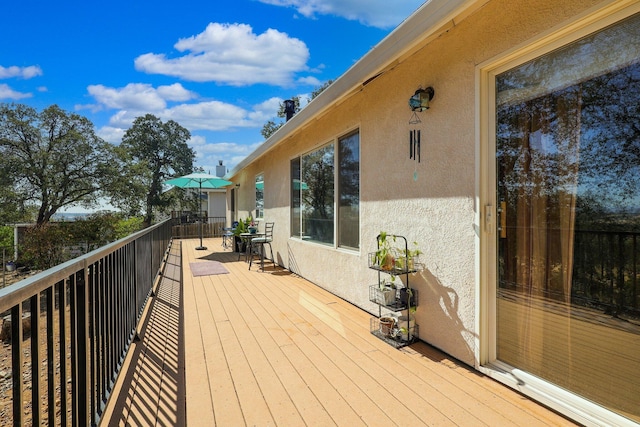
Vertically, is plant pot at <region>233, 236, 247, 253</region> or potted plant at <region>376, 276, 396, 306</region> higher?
potted plant at <region>376, 276, 396, 306</region>

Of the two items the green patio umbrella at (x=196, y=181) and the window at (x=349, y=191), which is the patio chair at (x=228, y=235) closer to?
the green patio umbrella at (x=196, y=181)

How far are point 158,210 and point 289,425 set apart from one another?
28.6 metres

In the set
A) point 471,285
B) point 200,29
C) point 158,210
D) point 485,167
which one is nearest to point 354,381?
point 471,285

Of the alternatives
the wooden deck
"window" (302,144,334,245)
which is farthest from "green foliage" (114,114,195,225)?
the wooden deck

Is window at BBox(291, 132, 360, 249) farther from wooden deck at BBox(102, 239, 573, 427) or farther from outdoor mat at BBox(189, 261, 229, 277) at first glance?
outdoor mat at BBox(189, 261, 229, 277)

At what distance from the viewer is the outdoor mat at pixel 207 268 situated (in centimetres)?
598

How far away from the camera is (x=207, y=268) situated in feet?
21.4

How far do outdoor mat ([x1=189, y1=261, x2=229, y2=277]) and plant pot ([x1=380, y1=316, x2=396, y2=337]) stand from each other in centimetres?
389

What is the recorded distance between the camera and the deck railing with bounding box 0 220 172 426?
3.28 feet

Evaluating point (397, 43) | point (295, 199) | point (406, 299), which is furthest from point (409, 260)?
point (295, 199)

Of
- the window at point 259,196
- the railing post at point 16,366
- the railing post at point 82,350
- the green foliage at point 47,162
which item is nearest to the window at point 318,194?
the window at point 259,196

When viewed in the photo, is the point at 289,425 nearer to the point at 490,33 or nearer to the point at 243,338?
the point at 243,338

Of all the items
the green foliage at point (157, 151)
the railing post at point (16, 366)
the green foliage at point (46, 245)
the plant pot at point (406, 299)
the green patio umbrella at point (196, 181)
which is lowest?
the green foliage at point (46, 245)

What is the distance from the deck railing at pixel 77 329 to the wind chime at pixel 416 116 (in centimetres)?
246
